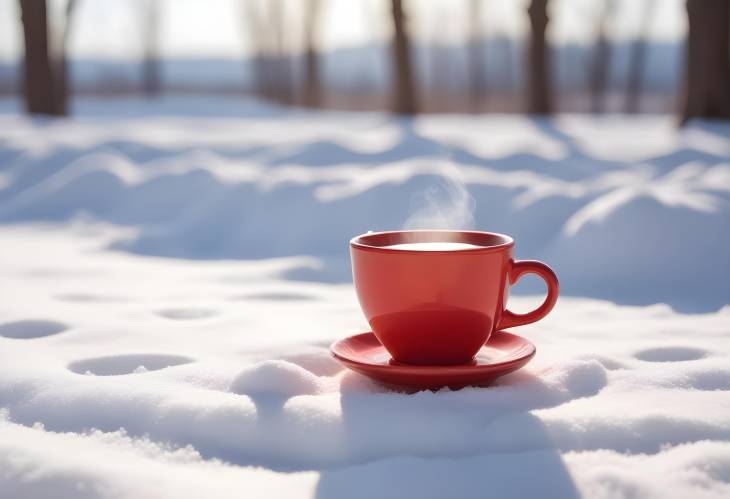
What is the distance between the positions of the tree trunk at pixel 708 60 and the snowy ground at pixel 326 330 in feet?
5.40

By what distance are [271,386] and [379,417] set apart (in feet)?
0.78

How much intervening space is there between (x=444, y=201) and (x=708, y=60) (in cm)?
392

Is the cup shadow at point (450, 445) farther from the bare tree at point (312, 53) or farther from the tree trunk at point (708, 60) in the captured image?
the bare tree at point (312, 53)

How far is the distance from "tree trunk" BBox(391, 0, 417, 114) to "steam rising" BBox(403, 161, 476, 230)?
5446 mm

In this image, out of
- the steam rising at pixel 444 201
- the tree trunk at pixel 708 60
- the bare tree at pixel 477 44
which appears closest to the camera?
the steam rising at pixel 444 201

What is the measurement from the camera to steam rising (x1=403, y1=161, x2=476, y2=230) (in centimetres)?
329

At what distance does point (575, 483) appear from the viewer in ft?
3.76

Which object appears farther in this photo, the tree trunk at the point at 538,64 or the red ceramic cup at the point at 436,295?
the tree trunk at the point at 538,64

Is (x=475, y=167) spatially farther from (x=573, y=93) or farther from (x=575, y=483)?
(x=573, y=93)

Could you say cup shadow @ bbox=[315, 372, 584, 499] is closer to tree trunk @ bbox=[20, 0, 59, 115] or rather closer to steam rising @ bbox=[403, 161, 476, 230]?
steam rising @ bbox=[403, 161, 476, 230]

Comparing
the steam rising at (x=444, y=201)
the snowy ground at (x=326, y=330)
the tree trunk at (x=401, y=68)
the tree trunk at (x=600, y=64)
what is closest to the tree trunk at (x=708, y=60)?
the snowy ground at (x=326, y=330)

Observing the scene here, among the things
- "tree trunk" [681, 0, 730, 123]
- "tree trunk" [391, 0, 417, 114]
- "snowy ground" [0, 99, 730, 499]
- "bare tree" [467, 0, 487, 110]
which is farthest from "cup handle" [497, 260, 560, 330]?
"bare tree" [467, 0, 487, 110]

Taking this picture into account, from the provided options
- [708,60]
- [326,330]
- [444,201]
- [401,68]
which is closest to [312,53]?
[401,68]

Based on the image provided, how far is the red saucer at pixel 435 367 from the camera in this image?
4.58ft
